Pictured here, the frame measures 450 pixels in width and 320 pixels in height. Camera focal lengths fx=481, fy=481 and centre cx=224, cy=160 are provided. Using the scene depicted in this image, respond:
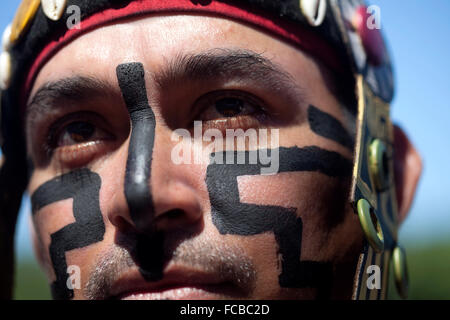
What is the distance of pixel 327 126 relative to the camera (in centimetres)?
215

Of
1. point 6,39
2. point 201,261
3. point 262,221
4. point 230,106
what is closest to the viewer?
point 201,261

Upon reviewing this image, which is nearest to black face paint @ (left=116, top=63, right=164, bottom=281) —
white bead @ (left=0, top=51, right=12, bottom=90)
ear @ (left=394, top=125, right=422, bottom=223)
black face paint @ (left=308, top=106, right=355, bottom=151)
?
black face paint @ (left=308, top=106, right=355, bottom=151)

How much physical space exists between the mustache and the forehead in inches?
29.1

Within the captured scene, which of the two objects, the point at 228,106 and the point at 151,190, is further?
the point at 228,106

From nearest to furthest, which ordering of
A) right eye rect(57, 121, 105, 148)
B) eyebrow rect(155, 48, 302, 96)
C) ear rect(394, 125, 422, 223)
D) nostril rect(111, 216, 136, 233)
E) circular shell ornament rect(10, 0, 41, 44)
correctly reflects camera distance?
nostril rect(111, 216, 136, 233) → eyebrow rect(155, 48, 302, 96) → right eye rect(57, 121, 105, 148) → circular shell ornament rect(10, 0, 41, 44) → ear rect(394, 125, 422, 223)

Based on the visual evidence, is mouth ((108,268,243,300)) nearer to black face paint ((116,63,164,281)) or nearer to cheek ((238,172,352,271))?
black face paint ((116,63,164,281))

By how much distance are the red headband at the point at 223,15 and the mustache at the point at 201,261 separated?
3.26ft

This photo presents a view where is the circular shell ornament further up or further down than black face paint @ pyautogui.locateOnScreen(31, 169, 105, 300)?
further up

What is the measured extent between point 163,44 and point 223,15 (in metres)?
0.31

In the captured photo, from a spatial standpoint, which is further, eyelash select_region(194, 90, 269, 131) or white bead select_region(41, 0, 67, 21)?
white bead select_region(41, 0, 67, 21)

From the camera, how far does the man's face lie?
1.81 m

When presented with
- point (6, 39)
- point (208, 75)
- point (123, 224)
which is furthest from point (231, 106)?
point (6, 39)

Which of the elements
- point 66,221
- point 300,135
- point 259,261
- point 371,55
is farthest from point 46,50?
point 371,55
